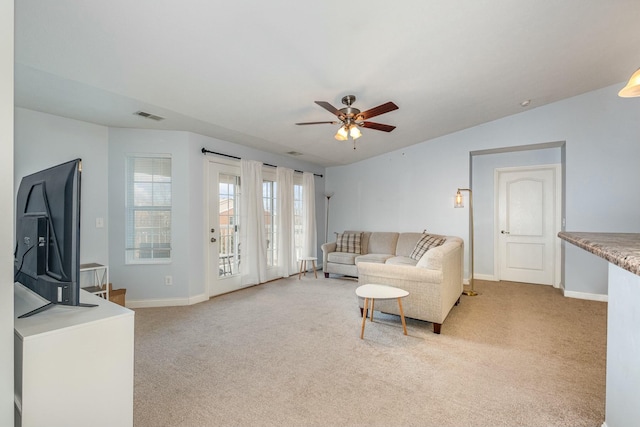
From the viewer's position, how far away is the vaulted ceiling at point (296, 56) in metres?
1.90

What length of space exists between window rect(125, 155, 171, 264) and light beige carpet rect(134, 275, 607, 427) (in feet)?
2.51

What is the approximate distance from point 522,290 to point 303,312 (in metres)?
3.61

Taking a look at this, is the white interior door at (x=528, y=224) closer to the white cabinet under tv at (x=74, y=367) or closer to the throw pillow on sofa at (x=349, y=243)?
the throw pillow on sofa at (x=349, y=243)

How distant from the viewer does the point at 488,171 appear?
537 centimetres

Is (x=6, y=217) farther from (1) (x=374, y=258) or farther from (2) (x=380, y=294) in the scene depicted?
(1) (x=374, y=258)

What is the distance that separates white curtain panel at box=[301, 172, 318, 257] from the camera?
6.02 meters

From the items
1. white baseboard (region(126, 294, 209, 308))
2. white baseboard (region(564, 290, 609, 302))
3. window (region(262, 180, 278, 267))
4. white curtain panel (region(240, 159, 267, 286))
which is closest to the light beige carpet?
white baseboard (region(126, 294, 209, 308))

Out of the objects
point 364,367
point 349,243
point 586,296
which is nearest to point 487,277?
point 586,296

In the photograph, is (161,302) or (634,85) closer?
(634,85)

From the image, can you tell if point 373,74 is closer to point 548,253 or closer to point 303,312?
point 303,312

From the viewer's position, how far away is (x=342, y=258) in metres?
5.49

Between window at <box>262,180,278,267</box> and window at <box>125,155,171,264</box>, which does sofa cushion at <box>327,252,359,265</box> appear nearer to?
window at <box>262,180,278,267</box>

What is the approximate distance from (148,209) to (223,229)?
1045 mm

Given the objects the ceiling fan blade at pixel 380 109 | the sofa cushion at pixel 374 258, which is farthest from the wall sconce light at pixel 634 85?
the sofa cushion at pixel 374 258
